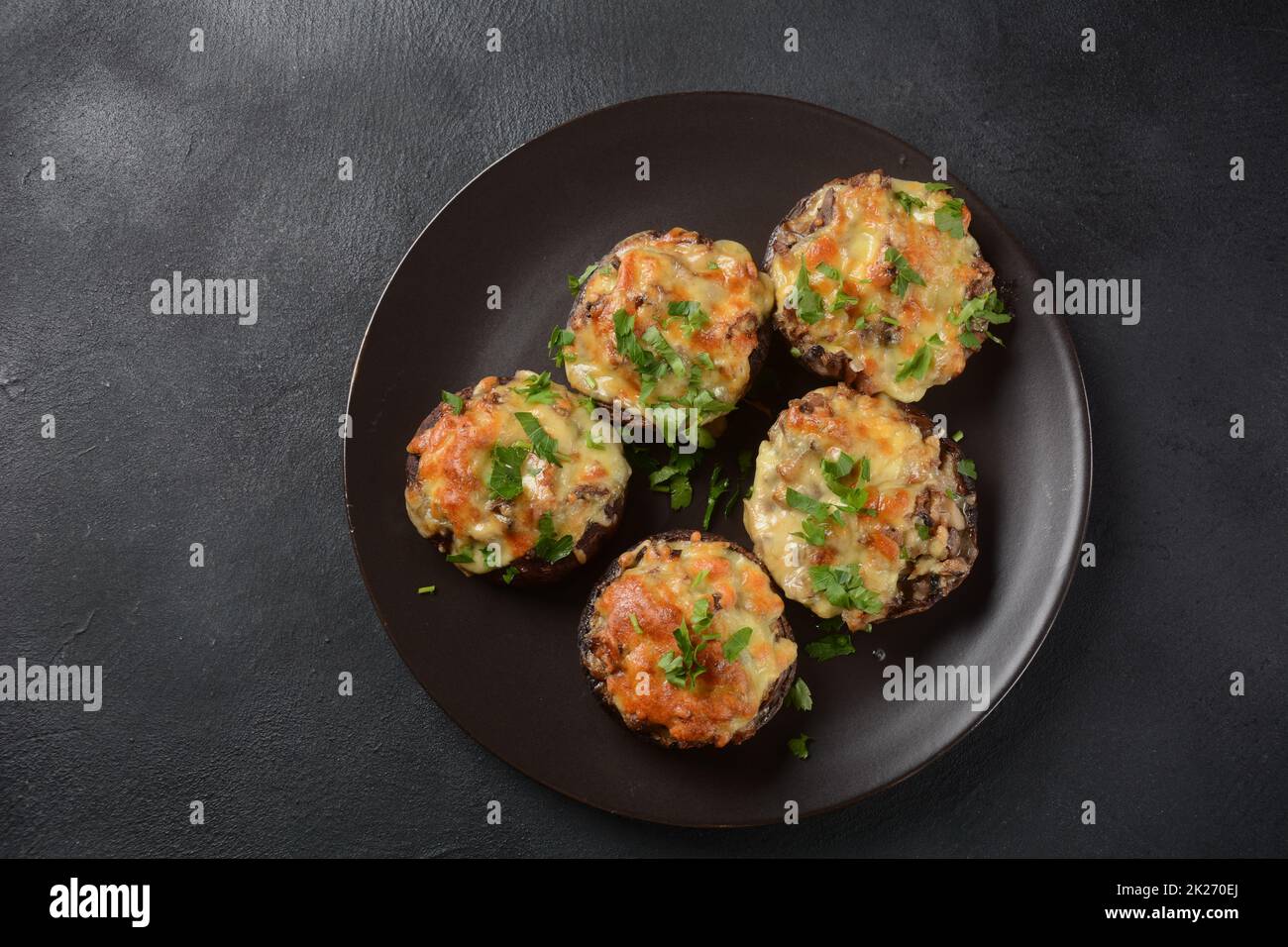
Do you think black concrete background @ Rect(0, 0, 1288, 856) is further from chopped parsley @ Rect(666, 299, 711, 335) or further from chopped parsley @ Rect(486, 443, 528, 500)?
chopped parsley @ Rect(666, 299, 711, 335)

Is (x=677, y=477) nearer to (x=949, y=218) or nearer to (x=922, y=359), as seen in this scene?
(x=922, y=359)

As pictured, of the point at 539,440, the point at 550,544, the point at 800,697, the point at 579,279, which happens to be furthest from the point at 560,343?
the point at 800,697

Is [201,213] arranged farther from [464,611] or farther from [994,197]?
[994,197]

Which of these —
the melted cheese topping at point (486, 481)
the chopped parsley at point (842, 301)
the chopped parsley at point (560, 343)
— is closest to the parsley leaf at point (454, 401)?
the melted cheese topping at point (486, 481)

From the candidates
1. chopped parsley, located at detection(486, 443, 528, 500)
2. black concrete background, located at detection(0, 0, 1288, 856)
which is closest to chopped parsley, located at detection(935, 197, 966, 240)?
black concrete background, located at detection(0, 0, 1288, 856)

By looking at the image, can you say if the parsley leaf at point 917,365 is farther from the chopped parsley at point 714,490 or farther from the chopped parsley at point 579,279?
the chopped parsley at point 579,279
